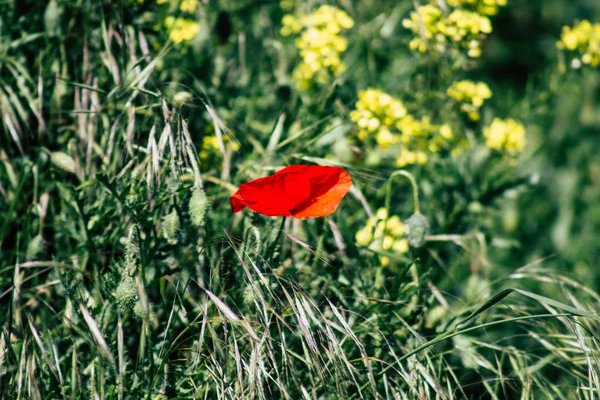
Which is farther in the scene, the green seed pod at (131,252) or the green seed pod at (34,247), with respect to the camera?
the green seed pod at (34,247)

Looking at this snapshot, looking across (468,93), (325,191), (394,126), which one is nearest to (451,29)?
(468,93)

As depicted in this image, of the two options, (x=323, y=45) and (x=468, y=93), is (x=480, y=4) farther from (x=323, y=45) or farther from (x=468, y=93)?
(x=323, y=45)

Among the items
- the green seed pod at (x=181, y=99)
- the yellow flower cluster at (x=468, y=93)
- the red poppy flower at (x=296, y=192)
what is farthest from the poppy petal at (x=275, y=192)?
the yellow flower cluster at (x=468, y=93)

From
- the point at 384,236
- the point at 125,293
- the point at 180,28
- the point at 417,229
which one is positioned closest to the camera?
the point at 125,293

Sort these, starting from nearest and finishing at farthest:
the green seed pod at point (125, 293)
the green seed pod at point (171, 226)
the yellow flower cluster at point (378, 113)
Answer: the green seed pod at point (125, 293) < the green seed pod at point (171, 226) < the yellow flower cluster at point (378, 113)

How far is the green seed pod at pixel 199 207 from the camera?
98 cm

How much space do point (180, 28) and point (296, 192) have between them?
760mm

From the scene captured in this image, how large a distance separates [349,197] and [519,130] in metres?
0.46

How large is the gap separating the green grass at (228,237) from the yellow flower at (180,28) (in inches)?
1.2

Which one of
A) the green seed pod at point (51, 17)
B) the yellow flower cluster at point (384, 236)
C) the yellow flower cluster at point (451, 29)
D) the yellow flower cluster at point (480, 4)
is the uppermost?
the green seed pod at point (51, 17)

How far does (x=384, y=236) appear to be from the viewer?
4.29 ft

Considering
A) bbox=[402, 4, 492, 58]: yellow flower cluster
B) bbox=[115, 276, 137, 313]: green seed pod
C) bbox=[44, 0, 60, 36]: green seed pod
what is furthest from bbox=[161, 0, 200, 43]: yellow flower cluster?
bbox=[115, 276, 137, 313]: green seed pod

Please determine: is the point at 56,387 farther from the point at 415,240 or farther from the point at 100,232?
the point at 415,240

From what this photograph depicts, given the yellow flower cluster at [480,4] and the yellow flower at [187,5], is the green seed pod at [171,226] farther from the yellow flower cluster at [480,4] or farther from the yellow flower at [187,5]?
the yellow flower cluster at [480,4]
